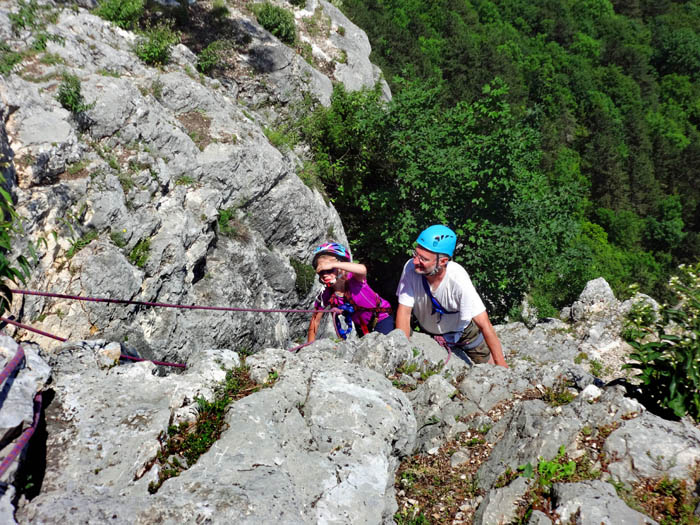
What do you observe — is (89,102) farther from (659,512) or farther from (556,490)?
(659,512)

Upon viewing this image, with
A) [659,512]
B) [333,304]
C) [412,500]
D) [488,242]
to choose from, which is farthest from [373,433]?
[488,242]

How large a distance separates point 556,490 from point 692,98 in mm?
119090

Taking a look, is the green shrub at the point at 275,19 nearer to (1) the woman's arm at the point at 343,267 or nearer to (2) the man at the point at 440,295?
(1) the woman's arm at the point at 343,267

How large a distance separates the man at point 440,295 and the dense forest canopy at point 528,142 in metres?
9.71

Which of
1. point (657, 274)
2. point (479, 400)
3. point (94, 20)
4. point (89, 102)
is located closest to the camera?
point (479, 400)

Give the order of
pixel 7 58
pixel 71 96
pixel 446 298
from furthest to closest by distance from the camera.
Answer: pixel 71 96, pixel 7 58, pixel 446 298

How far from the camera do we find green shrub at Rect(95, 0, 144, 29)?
1187 centimetres

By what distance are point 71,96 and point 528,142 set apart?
12.4 metres

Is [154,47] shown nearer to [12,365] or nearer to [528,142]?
[12,365]

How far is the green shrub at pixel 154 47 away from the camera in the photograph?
11.4 metres

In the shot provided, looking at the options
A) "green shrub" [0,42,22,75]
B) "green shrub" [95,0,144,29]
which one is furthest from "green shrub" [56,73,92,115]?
"green shrub" [95,0,144,29]

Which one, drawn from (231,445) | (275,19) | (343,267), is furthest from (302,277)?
(275,19)

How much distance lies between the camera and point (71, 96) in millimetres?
8250

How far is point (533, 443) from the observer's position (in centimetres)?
436
